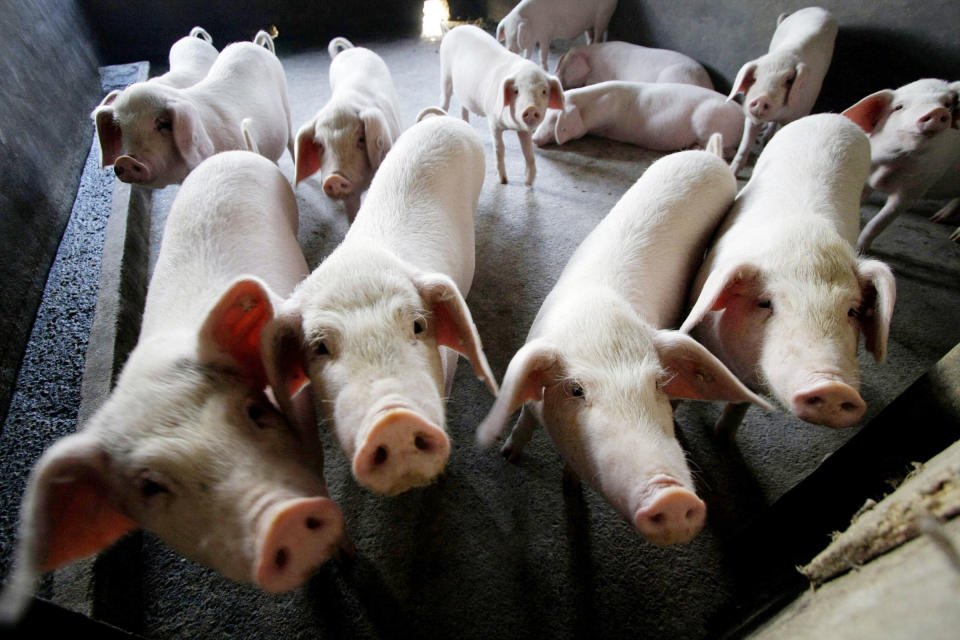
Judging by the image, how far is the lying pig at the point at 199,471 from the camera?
115 cm

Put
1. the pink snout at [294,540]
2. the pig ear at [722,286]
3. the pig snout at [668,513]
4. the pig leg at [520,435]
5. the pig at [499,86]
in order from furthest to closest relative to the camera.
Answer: the pig at [499,86] < the pig leg at [520,435] < the pig ear at [722,286] < the pig snout at [668,513] < the pink snout at [294,540]

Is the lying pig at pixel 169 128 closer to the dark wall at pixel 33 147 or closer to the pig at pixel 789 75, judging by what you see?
the dark wall at pixel 33 147

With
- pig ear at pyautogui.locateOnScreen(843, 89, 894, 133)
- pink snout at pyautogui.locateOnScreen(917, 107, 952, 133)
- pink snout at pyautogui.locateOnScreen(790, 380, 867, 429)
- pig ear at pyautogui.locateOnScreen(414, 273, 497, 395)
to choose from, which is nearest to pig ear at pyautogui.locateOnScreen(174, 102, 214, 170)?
pig ear at pyautogui.locateOnScreen(414, 273, 497, 395)

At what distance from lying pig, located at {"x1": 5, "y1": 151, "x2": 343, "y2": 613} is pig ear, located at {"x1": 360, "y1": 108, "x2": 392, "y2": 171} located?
218cm

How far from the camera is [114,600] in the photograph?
184cm

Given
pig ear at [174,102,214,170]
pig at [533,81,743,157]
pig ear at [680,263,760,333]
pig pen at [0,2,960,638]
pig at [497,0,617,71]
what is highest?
pig at [497,0,617,71]

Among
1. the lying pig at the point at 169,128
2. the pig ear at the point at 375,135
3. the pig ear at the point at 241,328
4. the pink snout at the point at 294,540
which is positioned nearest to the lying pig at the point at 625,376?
the pink snout at the point at 294,540

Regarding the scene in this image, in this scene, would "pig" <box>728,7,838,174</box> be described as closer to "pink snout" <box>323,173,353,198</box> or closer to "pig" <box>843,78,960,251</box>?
"pig" <box>843,78,960,251</box>

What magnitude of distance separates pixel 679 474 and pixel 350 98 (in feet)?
11.9

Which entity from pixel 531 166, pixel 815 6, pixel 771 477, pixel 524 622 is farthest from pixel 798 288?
pixel 815 6

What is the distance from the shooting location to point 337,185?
333cm

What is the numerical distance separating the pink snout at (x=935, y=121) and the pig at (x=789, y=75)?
124 cm

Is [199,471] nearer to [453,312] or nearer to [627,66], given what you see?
[453,312]

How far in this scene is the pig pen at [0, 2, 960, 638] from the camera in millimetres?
1732
